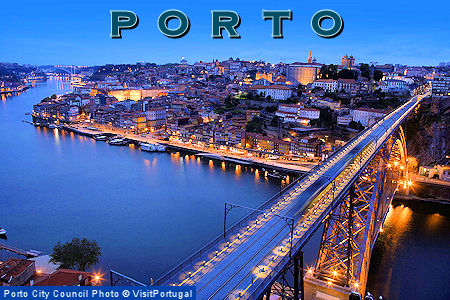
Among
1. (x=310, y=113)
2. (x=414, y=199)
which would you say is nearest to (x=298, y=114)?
(x=310, y=113)

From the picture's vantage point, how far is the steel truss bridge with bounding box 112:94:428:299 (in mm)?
3666

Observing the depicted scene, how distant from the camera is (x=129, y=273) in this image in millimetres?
7238

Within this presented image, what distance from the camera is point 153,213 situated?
10500 millimetres

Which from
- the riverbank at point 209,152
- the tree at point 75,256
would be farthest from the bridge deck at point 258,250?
the riverbank at point 209,152

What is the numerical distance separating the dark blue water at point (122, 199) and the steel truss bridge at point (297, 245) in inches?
104

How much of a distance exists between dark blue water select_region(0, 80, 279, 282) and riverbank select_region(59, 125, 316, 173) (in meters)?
0.79

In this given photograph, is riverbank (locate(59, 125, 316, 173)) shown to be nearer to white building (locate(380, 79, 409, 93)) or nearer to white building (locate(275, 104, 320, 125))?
white building (locate(275, 104, 320, 125))

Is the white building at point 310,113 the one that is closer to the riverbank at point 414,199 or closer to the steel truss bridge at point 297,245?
the riverbank at point 414,199

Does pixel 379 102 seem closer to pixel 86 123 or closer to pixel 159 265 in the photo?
pixel 159 265

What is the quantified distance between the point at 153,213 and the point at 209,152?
8.29 meters

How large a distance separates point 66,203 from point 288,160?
961 centimetres

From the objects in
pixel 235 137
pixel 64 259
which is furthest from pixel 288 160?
pixel 64 259

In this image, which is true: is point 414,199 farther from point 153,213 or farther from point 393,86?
point 393,86

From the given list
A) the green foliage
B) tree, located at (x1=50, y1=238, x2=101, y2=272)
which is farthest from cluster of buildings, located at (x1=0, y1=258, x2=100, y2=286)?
the green foliage
